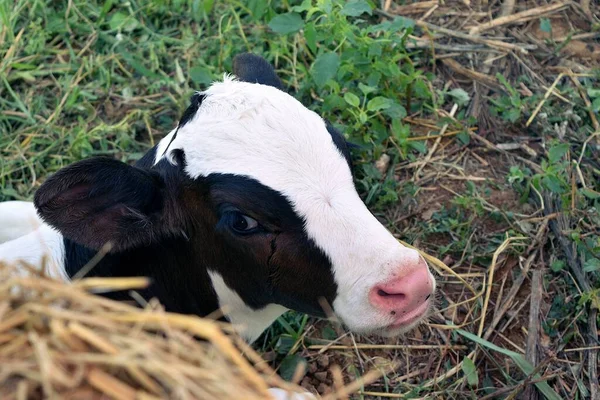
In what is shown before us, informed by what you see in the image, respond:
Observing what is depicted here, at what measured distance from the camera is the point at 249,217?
319 centimetres

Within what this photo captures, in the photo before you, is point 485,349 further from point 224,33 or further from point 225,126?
point 224,33

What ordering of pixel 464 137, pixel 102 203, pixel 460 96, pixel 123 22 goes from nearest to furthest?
pixel 102 203 < pixel 464 137 < pixel 460 96 < pixel 123 22

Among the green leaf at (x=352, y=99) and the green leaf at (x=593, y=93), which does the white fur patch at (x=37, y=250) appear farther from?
the green leaf at (x=593, y=93)

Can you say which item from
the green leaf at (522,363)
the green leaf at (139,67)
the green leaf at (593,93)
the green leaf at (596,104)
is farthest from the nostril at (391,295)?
the green leaf at (139,67)

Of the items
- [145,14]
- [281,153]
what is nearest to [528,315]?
[281,153]

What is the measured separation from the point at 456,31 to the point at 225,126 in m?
3.04

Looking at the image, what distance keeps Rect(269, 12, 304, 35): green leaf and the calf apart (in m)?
1.30

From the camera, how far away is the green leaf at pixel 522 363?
3889 millimetres

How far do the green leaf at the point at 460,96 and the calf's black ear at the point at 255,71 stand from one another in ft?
6.24

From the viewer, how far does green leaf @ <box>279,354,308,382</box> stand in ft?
13.8

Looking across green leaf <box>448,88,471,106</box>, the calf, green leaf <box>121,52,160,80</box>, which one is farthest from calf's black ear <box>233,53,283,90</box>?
green leaf <box>448,88,471,106</box>

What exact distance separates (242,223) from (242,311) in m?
0.69

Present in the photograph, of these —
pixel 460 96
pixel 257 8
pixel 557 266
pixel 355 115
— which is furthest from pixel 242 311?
pixel 460 96

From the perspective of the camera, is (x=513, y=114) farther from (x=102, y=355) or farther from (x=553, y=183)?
(x=102, y=355)
